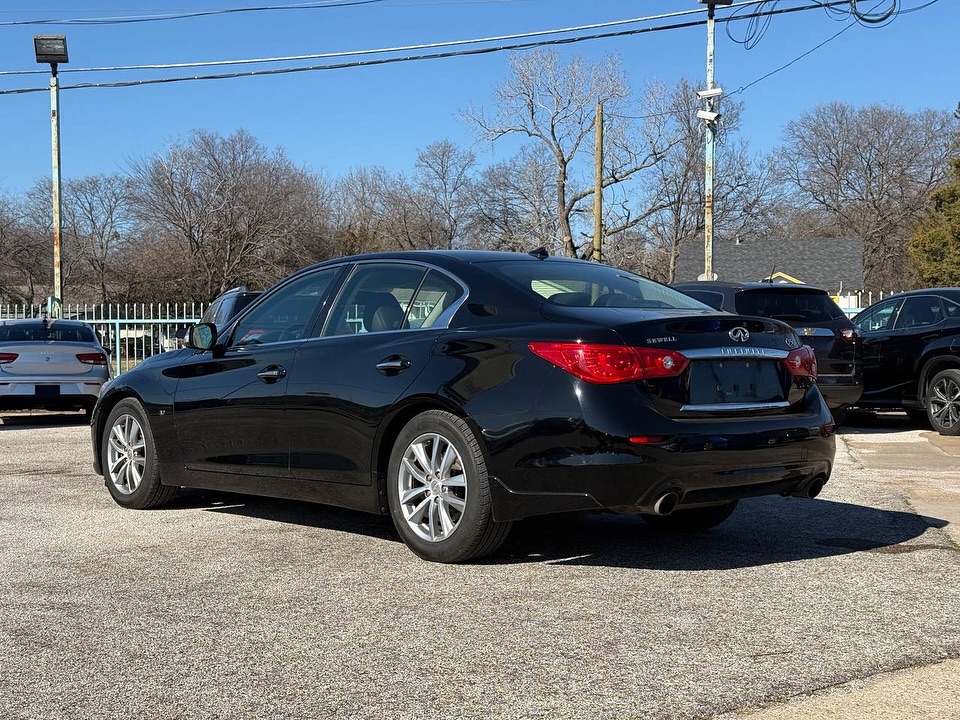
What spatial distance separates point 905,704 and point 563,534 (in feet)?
9.97

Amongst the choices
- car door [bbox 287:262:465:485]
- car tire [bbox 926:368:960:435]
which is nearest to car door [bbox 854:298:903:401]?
car tire [bbox 926:368:960:435]

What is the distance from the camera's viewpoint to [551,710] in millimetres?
3523

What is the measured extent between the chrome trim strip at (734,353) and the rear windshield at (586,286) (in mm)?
550

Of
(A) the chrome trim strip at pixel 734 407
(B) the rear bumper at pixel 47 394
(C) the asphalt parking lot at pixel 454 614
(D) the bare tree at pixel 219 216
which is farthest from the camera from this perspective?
(D) the bare tree at pixel 219 216

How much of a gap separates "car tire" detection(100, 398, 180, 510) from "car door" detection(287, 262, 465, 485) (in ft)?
4.76

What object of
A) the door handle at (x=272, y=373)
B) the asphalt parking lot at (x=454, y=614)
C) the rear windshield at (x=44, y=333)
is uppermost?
the rear windshield at (x=44, y=333)

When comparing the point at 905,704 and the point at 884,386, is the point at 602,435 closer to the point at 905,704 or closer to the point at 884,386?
the point at 905,704

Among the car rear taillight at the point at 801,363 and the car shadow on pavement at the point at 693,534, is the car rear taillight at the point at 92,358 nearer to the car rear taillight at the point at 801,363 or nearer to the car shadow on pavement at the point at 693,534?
the car shadow on pavement at the point at 693,534

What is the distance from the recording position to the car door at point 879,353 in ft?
44.7

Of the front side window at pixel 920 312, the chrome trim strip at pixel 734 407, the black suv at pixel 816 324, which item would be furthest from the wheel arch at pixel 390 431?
the front side window at pixel 920 312

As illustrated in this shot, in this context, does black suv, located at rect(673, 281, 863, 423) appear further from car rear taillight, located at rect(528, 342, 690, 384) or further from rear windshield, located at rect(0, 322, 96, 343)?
rear windshield, located at rect(0, 322, 96, 343)

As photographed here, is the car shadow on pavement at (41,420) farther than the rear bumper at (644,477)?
Yes

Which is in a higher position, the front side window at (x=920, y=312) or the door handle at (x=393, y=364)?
the front side window at (x=920, y=312)

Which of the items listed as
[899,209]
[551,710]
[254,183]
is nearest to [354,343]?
[551,710]
